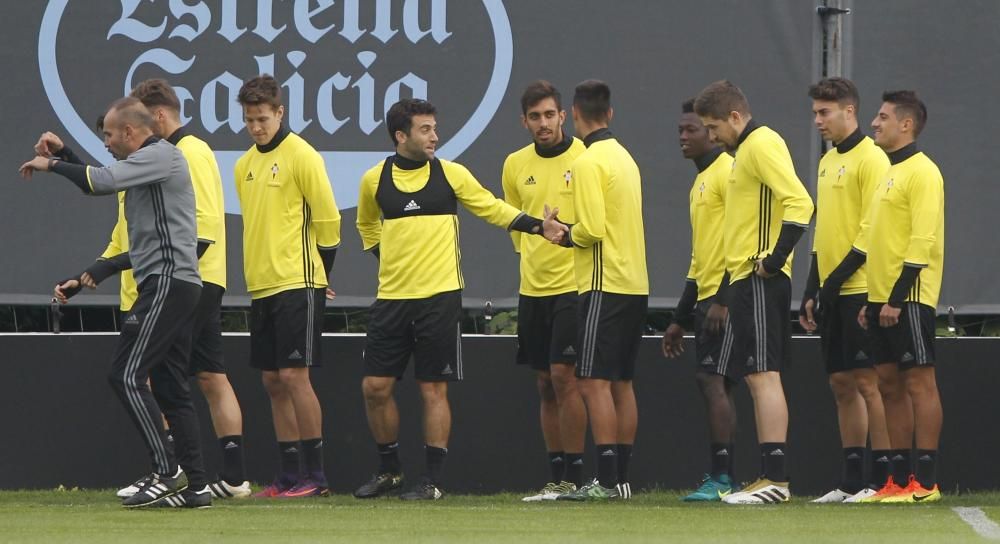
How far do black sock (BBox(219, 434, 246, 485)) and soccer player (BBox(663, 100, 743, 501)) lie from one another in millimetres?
2316

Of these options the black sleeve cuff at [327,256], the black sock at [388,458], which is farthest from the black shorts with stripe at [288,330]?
the black sock at [388,458]

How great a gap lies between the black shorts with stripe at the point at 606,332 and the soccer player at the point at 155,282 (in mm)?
1887

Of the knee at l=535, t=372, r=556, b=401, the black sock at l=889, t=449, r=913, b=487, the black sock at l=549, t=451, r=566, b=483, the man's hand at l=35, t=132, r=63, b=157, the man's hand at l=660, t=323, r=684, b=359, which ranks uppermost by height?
the man's hand at l=35, t=132, r=63, b=157

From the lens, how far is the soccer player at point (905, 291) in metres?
7.62

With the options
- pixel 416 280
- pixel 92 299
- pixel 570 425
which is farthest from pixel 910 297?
pixel 92 299

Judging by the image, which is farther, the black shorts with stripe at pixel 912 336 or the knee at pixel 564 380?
the knee at pixel 564 380

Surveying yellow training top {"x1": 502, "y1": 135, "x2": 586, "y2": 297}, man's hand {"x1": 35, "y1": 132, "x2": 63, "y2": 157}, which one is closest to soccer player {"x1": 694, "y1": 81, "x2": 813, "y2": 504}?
yellow training top {"x1": 502, "y1": 135, "x2": 586, "y2": 297}

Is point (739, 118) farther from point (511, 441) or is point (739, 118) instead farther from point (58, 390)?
point (58, 390)

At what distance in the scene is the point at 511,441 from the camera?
925 cm

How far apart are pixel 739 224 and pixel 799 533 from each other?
1.95 m

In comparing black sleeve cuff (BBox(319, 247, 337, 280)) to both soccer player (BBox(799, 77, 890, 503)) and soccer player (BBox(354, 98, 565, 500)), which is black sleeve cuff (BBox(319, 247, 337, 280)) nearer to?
soccer player (BBox(354, 98, 565, 500))

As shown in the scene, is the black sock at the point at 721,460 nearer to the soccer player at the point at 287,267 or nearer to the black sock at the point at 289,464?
the soccer player at the point at 287,267

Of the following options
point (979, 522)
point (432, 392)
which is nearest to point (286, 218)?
point (432, 392)

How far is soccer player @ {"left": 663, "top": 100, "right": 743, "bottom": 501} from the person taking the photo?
798 cm
